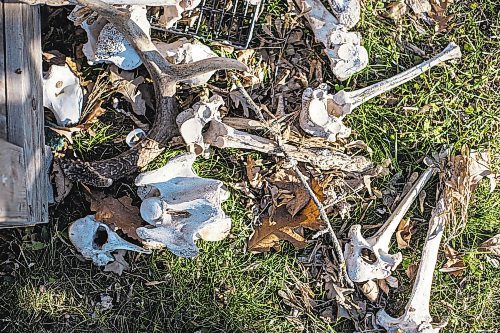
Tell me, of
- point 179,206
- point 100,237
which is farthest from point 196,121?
point 100,237

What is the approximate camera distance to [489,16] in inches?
132

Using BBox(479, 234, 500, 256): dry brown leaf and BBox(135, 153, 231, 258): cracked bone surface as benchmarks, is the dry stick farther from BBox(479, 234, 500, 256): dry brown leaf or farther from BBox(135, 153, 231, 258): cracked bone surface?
BBox(479, 234, 500, 256): dry brown leaf

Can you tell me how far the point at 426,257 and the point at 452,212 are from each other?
0.28 m

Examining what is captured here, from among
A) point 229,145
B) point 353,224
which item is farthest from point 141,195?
point 353,224

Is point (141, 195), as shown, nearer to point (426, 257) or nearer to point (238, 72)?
point (238, 72)

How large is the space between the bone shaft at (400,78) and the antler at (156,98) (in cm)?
69

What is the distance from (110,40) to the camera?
2861mm

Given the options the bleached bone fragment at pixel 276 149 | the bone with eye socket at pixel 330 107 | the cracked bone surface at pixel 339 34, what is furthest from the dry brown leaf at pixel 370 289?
the cracked bone surface at pixel 339 34

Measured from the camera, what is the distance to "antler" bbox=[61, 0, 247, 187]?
2.72 meters

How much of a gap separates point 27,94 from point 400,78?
1.81 metres

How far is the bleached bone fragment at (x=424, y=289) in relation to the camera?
3.22 m

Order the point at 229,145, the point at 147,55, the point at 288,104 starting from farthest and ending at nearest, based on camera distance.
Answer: the point at 288,104
the point at 229,145
the point at 147,55

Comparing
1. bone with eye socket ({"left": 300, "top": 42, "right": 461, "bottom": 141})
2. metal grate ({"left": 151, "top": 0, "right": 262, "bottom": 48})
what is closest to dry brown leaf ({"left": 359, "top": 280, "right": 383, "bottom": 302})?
bone with eye socket ({"left": 300, "top": 42, "right": 461, "bottom": 141})

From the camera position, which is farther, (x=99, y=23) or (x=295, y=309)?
(x=295, y=309)
